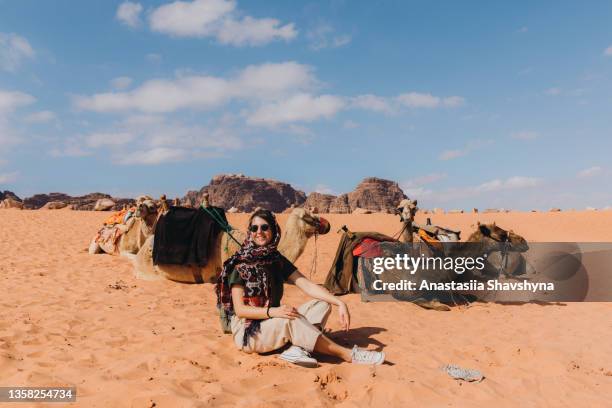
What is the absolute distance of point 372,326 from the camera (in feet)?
20.6

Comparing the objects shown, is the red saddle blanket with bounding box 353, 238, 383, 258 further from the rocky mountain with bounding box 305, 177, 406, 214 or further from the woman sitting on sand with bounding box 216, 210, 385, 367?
the rocky mountain with bounding box 305, 177, 406, 214

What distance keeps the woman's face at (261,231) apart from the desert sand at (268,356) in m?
1.16

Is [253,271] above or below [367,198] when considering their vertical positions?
below

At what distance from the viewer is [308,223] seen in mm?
7871

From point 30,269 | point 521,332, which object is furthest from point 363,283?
point 30,269

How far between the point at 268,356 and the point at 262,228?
1296 millimetres

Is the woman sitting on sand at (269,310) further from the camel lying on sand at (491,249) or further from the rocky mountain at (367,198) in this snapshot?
the rocky mountain at (367,198)

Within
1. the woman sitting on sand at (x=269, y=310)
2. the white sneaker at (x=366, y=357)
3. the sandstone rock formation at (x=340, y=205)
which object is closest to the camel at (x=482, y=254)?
the white sneaker at (x=366, y=357)

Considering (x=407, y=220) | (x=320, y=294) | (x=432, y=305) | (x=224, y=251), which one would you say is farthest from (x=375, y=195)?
(x=320, y=294)

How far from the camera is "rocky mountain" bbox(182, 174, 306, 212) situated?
341ft

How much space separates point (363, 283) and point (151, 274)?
4269 mm

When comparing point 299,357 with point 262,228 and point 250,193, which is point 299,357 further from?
point 250,193

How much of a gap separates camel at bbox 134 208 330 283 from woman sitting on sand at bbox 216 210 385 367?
131 inches

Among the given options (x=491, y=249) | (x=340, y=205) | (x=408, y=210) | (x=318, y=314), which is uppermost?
(x=340, y=205)
